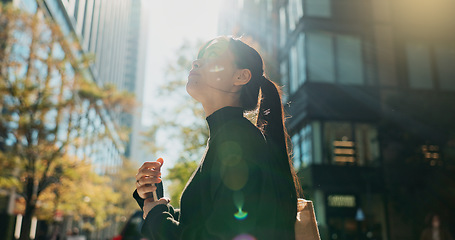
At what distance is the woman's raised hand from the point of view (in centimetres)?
144

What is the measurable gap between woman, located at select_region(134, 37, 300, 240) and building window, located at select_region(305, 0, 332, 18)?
826 inches

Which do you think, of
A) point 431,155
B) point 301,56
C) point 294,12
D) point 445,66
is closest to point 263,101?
point 431,155

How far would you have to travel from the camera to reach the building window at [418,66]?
848 inches

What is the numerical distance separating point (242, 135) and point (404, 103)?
19991mm

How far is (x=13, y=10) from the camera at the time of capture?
44.6ft

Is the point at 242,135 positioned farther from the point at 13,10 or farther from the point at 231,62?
the point at 13,10

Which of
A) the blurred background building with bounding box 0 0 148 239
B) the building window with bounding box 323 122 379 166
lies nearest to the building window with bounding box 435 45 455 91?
the building window with bounding box 323 122 379 166

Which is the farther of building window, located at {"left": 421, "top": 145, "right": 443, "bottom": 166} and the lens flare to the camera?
building window, located at {"left": 421, "top": 145, "right": 443, "bottom": 166}

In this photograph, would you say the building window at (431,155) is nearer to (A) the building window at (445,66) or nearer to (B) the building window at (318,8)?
(A) the building window at (445,66)

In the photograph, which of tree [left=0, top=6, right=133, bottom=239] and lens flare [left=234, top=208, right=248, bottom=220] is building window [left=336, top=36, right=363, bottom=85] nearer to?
tree [left=0, top=6, right=133, bottom=239]

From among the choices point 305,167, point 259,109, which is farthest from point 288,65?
point 259,109

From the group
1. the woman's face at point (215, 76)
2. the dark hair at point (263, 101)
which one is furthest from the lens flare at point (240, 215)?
the woman's face at point (215, 76)

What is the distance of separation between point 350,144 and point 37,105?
48.2 feet

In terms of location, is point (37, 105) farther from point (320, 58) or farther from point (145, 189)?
point (145, 189)
